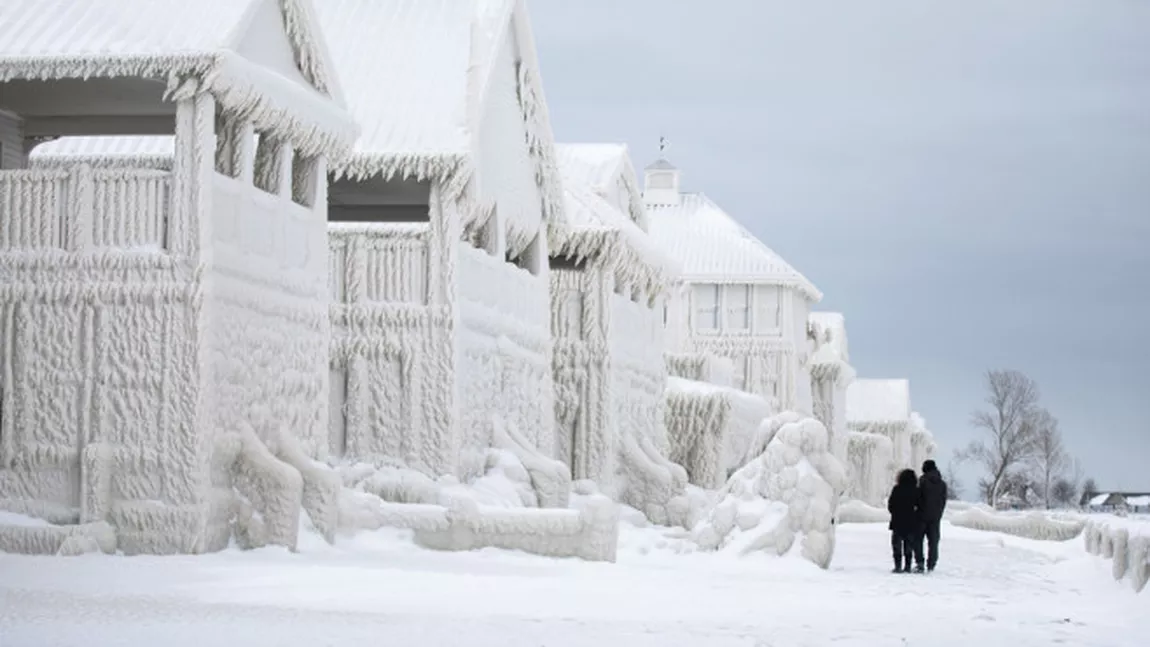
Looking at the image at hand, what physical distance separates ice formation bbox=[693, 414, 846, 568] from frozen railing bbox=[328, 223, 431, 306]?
537 cm

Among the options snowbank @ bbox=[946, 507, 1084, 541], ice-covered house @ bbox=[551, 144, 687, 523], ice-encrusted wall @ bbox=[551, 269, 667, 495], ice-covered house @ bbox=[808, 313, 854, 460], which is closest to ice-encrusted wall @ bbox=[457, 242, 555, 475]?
ice-encrusted wall @ bbox=[551, 269, 667, 495]

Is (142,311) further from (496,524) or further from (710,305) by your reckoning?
(710,305)

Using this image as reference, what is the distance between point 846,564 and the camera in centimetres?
2638

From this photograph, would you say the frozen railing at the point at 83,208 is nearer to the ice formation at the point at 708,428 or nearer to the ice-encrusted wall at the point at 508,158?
the ice-encrusted wall at the point at 508,158

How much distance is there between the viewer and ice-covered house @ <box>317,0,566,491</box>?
2648 centimetres

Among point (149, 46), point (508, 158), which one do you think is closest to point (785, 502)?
point (508, 158)

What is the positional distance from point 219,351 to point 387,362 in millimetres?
7005

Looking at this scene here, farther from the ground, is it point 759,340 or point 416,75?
point 416,75

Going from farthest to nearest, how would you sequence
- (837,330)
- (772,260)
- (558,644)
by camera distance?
(837,330)
(772,260)
(558,644)

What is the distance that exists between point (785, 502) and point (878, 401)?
192 feet

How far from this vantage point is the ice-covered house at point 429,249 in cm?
2648

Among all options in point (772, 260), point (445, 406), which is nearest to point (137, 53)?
point (445, 406)

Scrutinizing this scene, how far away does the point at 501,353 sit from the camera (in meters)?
29.5

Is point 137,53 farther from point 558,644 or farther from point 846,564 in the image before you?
point 846,564
